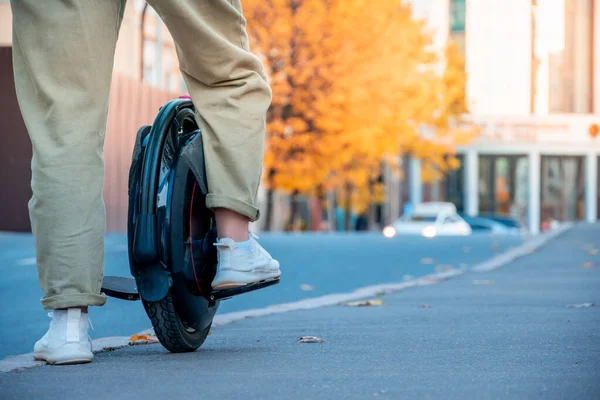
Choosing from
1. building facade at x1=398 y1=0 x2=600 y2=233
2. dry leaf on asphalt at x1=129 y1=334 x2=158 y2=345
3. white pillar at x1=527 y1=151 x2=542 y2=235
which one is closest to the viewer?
dry leaf on asphalt at x1=129 y1=334 x2=158 y2=345

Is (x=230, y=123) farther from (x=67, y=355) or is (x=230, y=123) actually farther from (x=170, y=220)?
(x=67, y=355)

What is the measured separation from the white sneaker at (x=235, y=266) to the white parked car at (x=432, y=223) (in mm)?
34307

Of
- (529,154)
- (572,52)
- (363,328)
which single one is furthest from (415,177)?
(363,328)

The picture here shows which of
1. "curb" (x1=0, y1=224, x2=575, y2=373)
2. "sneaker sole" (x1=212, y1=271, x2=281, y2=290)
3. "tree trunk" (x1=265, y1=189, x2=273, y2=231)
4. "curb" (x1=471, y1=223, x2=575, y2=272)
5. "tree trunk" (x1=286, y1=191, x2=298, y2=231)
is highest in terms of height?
"sneaker sole" (x1=212, y1=271, x2=281, y2=290)

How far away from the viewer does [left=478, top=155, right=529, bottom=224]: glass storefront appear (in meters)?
57.8

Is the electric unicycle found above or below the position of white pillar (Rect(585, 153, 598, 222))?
above

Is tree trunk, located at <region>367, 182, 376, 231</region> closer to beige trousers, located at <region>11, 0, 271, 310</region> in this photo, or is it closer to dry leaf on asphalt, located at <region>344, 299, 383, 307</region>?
dry leaf on asphalt, located at <region>344, 299, 383, 307</region>

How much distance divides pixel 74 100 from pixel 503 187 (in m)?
55.1

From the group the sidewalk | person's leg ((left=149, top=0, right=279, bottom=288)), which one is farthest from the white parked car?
person's leg ((left=149, top=0, right=279, bottom=288))

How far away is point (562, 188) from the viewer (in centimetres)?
5894

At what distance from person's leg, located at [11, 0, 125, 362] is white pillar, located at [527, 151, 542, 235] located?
180ft

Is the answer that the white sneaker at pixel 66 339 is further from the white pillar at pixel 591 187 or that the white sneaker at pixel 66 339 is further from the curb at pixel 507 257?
the white pillar at pixel 591 187

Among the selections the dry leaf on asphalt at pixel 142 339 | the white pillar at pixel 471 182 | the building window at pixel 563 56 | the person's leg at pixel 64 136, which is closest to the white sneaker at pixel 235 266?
the person's leg at pixel 64 136

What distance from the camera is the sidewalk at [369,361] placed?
119 inches
